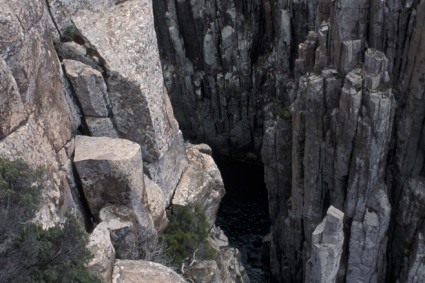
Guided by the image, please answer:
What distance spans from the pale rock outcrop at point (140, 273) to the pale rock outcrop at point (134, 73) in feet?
21.7

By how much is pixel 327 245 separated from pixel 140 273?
32.7ft

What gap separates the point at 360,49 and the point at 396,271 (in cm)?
1448

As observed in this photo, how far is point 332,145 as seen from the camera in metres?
29.3

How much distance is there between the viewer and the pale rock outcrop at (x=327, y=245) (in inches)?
921

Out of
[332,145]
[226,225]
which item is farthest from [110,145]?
[226,225]

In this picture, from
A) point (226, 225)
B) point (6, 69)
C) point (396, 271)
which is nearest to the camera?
point (6, 69)

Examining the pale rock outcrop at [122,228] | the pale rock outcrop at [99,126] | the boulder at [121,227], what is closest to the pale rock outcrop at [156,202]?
the pale rock outcrop at [122,228]

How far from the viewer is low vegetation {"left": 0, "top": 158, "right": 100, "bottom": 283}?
13.5 metres

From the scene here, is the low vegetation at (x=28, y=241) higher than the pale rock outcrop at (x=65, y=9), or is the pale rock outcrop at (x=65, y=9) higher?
the pale rock outcrop at (x=65, y=9)

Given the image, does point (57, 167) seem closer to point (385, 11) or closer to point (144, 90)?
point (144, 90)

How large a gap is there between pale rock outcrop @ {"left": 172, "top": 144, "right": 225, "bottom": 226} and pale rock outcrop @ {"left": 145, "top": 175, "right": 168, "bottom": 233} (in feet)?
7.05

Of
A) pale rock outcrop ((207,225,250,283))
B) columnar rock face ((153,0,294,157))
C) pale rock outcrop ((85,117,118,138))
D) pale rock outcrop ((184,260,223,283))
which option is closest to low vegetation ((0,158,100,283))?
pale rock outcrop ((85,117,118,138))

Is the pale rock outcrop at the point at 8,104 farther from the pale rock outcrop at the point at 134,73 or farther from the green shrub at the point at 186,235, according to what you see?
the green shrub at the point at 186,235

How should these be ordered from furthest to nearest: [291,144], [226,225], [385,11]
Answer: [226,225]
[291,144]
[385,11]
